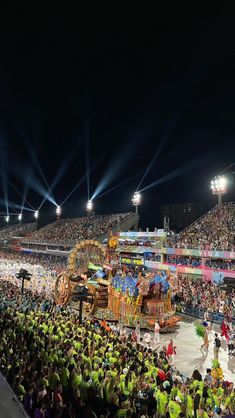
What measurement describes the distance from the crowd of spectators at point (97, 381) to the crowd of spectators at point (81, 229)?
38.2 meters

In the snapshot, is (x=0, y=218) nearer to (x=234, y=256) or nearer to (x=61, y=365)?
(x=234, y=256)

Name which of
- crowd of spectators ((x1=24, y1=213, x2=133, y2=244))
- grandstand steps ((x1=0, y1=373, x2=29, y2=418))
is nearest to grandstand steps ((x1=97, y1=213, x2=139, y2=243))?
crowd of spectators ((x1=24, y1=213, x2=133, y2=244))

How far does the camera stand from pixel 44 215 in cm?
8425

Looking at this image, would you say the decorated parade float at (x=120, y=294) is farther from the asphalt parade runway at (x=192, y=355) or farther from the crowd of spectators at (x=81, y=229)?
the crowd of spectators at (x=81, y=229)

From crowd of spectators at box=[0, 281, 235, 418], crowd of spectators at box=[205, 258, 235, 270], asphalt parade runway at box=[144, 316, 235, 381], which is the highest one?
crowd of spectators at box=[205, 258, 235, 270]

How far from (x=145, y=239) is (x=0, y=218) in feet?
261

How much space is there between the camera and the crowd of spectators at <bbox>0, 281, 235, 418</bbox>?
21.8ft

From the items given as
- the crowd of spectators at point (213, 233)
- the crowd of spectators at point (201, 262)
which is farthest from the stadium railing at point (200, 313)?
the crowd of spectators at point (213, 233)

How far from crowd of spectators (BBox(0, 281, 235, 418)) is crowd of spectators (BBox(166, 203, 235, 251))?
18.7m

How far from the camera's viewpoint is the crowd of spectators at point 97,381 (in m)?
6.66

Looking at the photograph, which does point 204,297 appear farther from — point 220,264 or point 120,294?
point 120,294

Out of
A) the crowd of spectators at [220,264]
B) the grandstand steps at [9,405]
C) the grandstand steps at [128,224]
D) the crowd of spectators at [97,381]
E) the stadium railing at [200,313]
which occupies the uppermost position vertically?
the grandstand steps at [128,224]

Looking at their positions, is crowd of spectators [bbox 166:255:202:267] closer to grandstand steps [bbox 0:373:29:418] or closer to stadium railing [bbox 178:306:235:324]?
stadium railing [bbox 178:306:235:324]

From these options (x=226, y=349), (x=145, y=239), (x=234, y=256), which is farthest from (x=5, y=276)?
(x=226, y=349)
